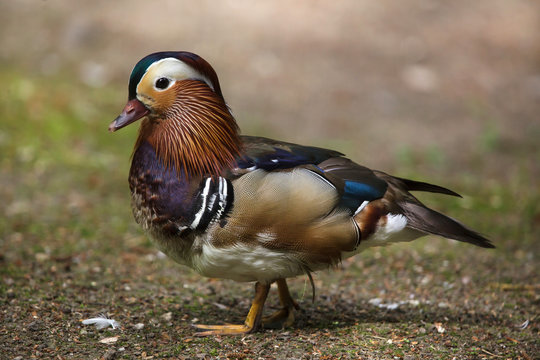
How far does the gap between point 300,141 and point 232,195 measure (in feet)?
13.7

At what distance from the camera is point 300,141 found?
7.05 metres

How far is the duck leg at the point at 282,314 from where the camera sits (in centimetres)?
344

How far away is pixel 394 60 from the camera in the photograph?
8688 millimetres

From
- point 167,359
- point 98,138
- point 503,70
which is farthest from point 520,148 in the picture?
point 167,359

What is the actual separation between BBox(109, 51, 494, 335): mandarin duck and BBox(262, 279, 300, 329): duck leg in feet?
0.70

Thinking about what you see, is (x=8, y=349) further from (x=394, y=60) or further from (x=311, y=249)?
(x=394, y=60)

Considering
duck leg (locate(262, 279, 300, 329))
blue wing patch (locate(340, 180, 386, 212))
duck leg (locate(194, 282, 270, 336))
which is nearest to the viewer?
blue wing patch (locate(340, 180, 386, 212))

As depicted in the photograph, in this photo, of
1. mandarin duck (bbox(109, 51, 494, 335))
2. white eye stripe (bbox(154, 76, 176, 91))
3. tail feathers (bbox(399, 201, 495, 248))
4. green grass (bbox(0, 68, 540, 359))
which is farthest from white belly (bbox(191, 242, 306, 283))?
white eye stripe (bbox(154, 76, 176, 91))

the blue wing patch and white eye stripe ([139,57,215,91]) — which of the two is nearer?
white eye stripe ([139,57,215,91])

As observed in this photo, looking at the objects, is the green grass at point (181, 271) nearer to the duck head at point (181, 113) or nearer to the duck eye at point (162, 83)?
the duck head at point (181, 113)

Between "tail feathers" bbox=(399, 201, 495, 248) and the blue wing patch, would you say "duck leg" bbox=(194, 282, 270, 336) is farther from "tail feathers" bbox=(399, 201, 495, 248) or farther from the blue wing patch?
"tail feathers" bbox=(399, 201, 495, 248)

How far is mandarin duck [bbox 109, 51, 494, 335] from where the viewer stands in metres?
2.93

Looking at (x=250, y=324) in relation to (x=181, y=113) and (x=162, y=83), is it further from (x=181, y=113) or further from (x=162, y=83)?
(x=162, y=83)

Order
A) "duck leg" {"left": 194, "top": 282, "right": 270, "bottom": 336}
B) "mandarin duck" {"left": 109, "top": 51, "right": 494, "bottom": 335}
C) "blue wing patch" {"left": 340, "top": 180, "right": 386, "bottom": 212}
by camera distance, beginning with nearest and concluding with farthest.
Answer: "mandarin duck" {"left": 109, "top": 51, "right": 494, "bottom": 335} < "blue wing patch" {"left": 340, "top": 180, "right": 386, "bottom": 212} < "duck leg" {"left": 194, "top": 282, "right": 270, "bottom": 336}
